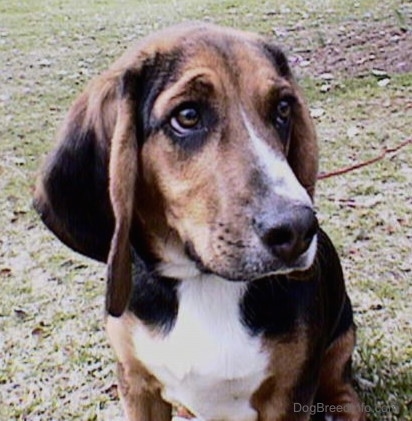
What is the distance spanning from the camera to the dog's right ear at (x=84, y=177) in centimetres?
251

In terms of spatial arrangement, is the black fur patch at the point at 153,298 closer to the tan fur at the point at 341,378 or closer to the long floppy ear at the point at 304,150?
the long floppy ear at the point at 304,150

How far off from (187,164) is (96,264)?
231 centimetres

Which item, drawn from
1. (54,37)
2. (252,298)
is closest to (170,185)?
(252,298)

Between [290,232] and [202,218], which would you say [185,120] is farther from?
[290,232]

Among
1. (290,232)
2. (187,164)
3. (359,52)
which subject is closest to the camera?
(290,232)

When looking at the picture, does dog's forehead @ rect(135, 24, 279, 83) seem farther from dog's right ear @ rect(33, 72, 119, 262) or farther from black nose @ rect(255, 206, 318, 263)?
black nose @ rect(255, 206, 318, 263)

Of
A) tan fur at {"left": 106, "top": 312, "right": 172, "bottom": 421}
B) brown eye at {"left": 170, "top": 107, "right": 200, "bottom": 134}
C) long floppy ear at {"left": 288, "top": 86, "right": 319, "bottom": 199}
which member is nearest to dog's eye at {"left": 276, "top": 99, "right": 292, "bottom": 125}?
long floppy ear at {"left": 288, "top": 86, "right": 319, "bottom": 199}

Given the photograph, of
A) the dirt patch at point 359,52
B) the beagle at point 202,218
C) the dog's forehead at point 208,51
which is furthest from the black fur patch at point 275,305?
the dirt patch at point 359,52

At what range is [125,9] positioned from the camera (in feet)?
43.9

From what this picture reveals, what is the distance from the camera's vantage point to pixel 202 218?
2402 millimetres

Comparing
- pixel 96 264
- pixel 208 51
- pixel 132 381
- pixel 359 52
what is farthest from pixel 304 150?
pixel 359 52

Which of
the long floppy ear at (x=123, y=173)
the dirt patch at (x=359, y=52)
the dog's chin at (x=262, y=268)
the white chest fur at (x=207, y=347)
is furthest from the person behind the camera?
the dirt patch at (x=359, y=52)

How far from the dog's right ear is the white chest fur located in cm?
32

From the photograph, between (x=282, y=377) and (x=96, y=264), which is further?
(x=96, y=264)
